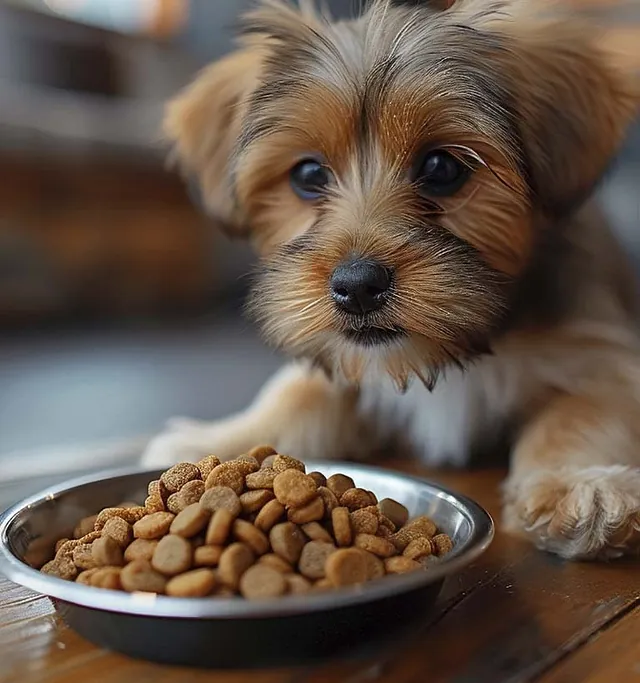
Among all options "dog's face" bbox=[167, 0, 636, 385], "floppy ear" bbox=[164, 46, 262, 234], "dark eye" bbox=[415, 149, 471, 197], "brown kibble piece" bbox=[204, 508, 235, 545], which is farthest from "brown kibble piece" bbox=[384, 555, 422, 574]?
"floppy ear" bbox=[164, 46, 262, 234]

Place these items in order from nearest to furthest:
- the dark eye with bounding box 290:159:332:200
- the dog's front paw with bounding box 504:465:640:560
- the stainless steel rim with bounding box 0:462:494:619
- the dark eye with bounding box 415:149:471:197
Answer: the stainless steel rim with bounding box 0:462:494:619 → the dog's front paw with bounding box 504:465:640:560 → the dark eye with bounding box 415:149:471:197 → the dark eye with bounding box 290:159:332:200

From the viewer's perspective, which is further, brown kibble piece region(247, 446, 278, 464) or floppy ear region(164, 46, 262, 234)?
floppy ear region(164, 46, 262, 234)

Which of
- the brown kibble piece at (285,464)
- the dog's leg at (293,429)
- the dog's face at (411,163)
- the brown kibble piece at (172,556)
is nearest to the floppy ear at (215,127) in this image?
the dog's face at (411,163)

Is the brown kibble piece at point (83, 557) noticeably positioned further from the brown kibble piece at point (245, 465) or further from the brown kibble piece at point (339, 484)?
the brown kibble piece at point (339, 484)

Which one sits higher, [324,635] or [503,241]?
[503,241]

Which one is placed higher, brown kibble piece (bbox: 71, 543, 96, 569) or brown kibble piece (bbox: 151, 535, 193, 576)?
brown kibble piece (bbox: 151, 535, 193, 576)

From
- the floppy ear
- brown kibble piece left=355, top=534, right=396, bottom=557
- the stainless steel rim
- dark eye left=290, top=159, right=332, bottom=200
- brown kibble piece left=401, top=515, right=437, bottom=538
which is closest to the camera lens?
the stainless steel rim

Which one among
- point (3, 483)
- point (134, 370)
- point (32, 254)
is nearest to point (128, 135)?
point (32, 254)

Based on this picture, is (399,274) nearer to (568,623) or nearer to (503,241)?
(503,241)

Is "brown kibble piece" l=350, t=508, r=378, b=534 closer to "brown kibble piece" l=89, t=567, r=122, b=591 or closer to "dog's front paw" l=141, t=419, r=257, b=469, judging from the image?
"brown kibble piece" l=89, t=567, r=122, b=591
